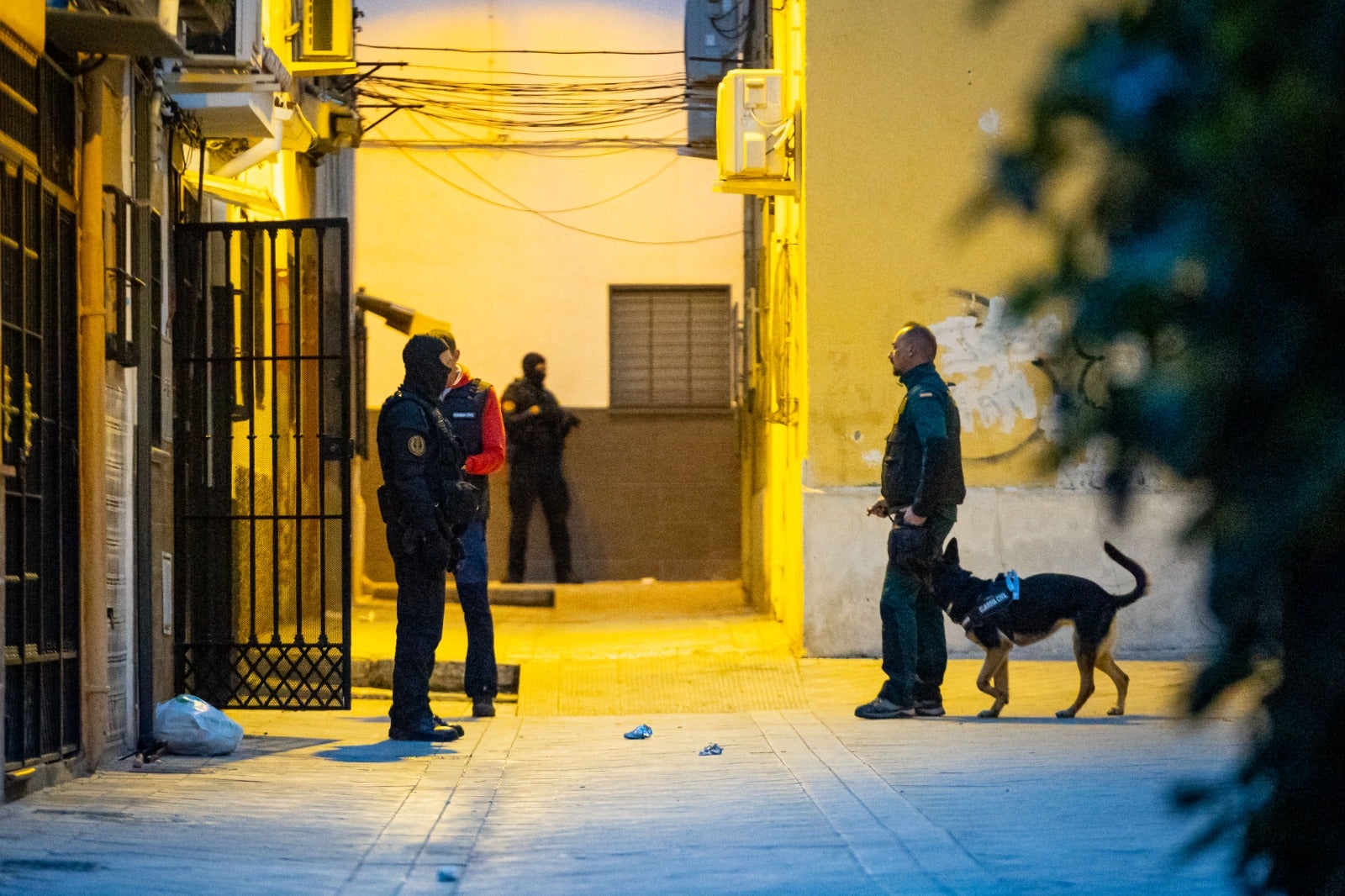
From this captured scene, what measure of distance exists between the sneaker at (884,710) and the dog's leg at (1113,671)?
943 mm

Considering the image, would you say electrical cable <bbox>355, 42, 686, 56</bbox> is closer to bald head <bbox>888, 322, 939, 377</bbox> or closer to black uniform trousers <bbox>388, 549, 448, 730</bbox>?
bald head <bbox>888, 322, 939, 377</bbox>

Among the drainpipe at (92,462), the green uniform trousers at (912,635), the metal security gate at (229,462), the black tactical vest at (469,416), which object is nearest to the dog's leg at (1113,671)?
the green uniform trousers at (912,635)

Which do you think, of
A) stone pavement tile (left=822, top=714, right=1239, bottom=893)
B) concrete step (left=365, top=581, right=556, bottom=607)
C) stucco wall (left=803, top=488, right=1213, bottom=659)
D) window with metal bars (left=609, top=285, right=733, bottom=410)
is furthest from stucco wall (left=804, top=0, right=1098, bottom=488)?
window with metal bars (left=609, top=285, right=733, bottom=410)

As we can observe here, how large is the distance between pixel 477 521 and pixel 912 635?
2.35 metres

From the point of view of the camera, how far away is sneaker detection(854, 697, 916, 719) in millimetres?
8320

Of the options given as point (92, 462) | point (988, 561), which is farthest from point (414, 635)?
point (988, 561)

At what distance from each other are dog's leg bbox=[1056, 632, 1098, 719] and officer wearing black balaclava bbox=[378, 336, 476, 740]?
2.95 metres

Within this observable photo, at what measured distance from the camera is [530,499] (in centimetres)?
1683

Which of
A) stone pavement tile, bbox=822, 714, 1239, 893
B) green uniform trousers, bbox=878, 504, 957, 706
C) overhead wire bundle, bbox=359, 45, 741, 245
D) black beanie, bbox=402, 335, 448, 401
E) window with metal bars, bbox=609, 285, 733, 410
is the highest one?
overhead wire bundle, bbox=359, 45, 741, 245

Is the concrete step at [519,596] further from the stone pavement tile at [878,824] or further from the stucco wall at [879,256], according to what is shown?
the stone pavement tile at [878,824]

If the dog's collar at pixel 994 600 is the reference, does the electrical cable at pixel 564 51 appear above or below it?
above

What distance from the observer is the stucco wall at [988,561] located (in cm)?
1034

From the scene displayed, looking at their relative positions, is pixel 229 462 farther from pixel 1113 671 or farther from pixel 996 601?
pixel 1113 671

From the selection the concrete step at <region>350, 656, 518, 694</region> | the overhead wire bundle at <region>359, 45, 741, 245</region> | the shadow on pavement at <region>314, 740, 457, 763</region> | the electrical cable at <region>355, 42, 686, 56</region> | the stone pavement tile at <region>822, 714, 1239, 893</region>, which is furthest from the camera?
the electrical cable at <region>355, 42, 686, 56</region>
